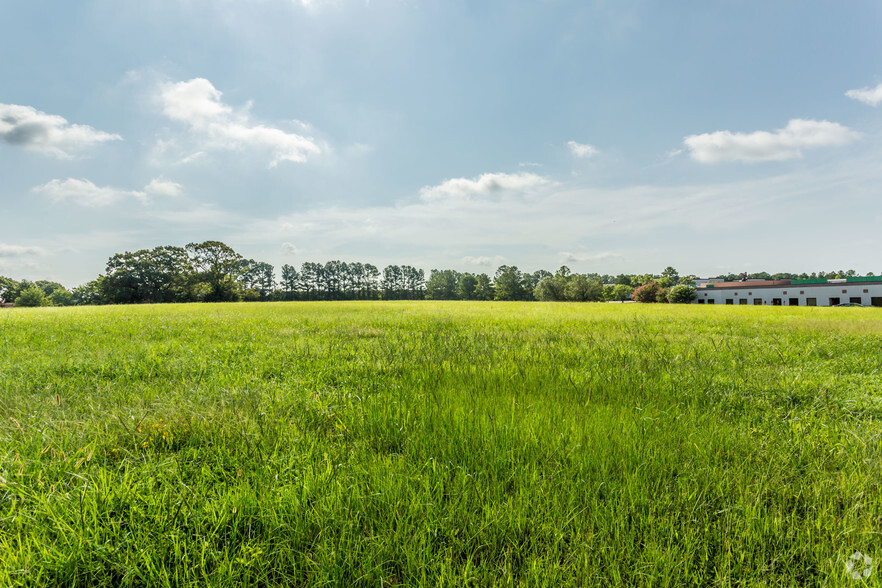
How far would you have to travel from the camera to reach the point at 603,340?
8594 millimetres

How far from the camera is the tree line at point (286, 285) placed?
7969 cm

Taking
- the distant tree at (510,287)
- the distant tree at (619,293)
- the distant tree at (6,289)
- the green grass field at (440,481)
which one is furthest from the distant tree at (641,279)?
the distant tree at (6,289)

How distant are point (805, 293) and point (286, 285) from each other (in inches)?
5844

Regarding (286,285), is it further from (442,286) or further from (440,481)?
(440,481)

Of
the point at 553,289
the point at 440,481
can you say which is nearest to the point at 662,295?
the point at 553,289

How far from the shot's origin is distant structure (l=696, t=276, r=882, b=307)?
2729 inches

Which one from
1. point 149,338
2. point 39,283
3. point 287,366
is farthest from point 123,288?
point 39,283

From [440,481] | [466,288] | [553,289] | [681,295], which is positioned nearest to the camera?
[440,481]

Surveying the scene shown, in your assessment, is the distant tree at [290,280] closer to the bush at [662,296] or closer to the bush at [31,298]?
the bush at [31,298]

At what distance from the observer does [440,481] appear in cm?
224

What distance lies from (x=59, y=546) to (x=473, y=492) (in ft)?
7.01

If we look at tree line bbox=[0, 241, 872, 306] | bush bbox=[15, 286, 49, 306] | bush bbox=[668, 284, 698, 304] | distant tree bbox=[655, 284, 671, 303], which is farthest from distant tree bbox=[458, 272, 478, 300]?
bush bbox=[15, 286, 49, 306]

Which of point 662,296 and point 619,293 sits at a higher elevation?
point 619,293

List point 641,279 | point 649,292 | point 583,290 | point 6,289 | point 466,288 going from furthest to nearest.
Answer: point 641,279 < point 466,288 < point 6,289 < point 583,290 < point 649,292
